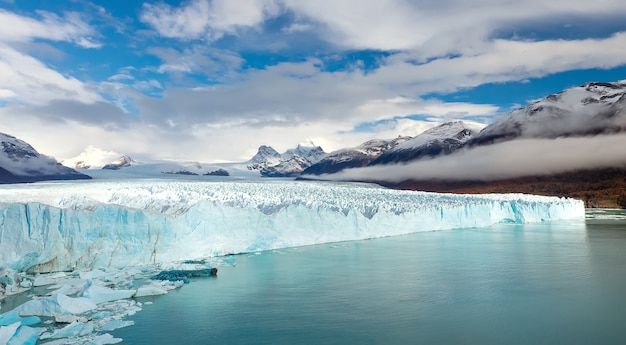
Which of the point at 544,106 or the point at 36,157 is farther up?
the point at 544,106

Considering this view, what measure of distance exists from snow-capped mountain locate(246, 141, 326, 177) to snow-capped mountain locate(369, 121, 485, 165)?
4066 centimetres

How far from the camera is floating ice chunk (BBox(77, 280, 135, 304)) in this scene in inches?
261

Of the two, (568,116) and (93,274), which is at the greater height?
(568,116)

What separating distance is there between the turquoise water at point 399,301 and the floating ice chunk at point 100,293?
50 centimetres

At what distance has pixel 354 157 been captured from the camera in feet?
357

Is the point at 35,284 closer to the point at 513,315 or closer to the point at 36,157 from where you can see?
the point at 513,315

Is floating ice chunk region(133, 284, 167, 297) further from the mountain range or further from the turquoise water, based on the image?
the mountain range

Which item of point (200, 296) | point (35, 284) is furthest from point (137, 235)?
point (200, 296)

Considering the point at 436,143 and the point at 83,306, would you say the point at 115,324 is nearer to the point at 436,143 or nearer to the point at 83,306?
the point at 83,306

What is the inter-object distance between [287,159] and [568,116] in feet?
321

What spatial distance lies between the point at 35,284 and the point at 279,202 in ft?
22.4

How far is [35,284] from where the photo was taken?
7.72m

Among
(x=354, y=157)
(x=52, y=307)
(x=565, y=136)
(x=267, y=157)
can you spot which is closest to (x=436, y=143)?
(x=565, y=136)

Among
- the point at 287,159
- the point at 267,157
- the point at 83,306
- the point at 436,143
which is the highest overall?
the point at 267,157
